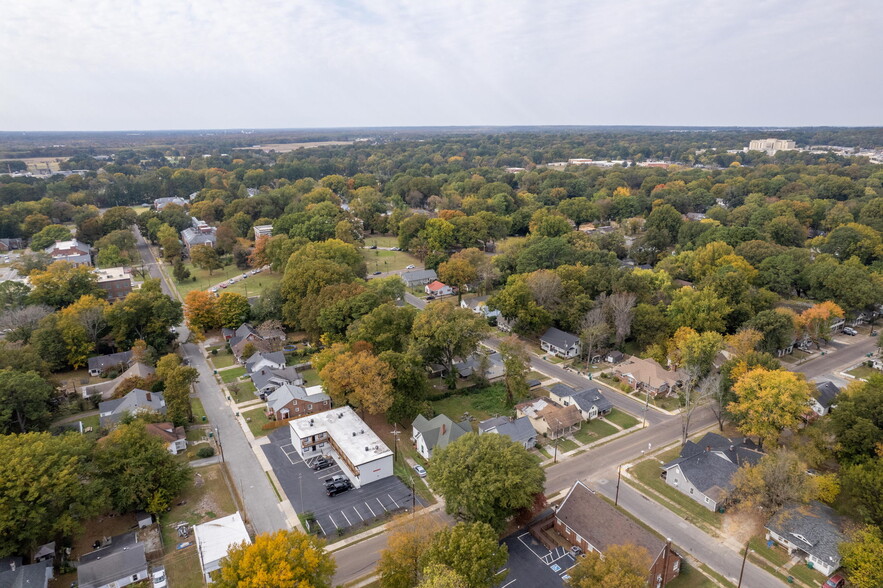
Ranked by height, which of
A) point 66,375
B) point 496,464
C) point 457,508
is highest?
point 496,464

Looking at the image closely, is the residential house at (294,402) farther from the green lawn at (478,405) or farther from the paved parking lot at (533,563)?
the paved parking lot at (533,563)

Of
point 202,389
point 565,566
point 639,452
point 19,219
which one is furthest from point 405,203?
point 565,566

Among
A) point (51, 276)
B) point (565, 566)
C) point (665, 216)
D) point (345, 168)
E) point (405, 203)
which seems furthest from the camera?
point (345, 168)

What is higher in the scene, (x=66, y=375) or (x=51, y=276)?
(x=51, y=276)

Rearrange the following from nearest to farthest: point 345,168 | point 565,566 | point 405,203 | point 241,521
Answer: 1. point 565,566
2. point 241,521
3. point 405,203
4. point 345,168

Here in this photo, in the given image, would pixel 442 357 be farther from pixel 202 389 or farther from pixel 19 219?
pixel 19 219

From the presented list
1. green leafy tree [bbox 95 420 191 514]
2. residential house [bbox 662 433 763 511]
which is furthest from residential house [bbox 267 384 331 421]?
residential house [bbox 662 433 763 511]
